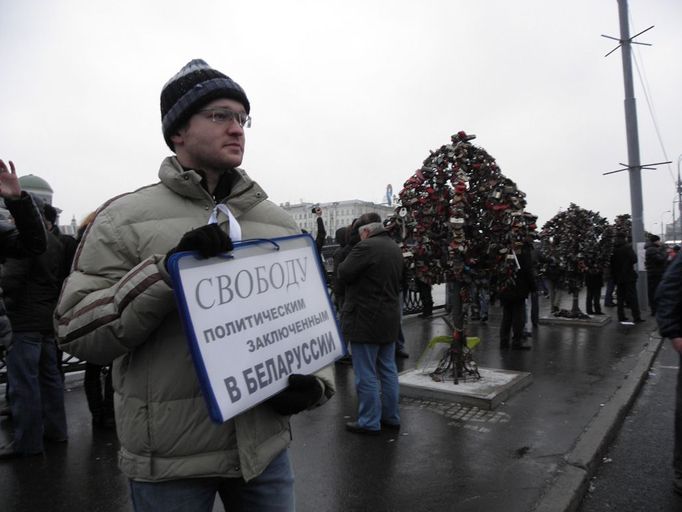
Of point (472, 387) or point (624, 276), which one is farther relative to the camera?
Result: point (624, 276)

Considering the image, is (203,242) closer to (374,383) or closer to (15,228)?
(15,228)

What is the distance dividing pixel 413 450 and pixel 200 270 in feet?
11.0

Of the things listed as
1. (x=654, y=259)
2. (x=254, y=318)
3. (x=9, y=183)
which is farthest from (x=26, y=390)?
(x=654, y=259)

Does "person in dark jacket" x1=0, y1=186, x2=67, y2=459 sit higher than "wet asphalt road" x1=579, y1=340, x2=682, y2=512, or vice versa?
"person in dark jacket" x1=0, y1=186, x2=67, y2=459

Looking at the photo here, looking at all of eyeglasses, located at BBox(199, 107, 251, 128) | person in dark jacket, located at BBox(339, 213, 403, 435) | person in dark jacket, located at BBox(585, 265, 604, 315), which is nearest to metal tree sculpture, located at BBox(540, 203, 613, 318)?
person in dark jacket, located at BBox(585, 265, 604, 315)

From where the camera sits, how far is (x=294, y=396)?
1614 mm

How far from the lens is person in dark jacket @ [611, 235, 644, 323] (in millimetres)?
11391

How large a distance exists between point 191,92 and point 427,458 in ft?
Result: 11.3

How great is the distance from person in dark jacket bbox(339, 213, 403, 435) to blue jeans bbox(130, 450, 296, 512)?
108 inches

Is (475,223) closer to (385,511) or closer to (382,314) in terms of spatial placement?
(382,314)

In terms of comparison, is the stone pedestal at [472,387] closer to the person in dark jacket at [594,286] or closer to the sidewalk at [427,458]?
the sidewalk at [427,458]

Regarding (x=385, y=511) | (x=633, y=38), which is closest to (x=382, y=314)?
(x=385, y=511)

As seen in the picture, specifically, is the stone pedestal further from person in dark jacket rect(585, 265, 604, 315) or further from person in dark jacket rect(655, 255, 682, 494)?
person in dark jacket rect(585, 265, 604, 315)

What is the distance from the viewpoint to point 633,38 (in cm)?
1295
